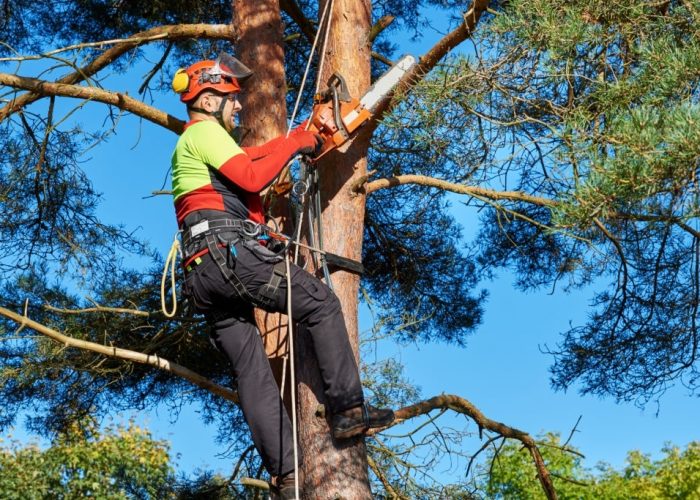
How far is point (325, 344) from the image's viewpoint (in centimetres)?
412

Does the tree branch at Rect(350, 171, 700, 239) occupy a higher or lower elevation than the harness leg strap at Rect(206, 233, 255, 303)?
higher

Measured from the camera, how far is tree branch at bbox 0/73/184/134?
544 cm

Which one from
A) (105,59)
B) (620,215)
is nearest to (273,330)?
(620,215)

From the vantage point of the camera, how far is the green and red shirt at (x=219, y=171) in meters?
4.09

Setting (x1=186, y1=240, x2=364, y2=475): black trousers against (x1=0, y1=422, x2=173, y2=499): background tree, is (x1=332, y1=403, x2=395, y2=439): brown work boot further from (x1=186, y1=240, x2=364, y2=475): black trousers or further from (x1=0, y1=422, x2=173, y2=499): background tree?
(x1=0, y1=422, x2=173, y2=499): background tree

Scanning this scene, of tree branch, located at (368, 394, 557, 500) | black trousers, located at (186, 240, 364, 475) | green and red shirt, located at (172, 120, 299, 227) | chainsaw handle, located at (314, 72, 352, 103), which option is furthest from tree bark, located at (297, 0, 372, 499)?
tree branch, located at (368, 394, 557, 500)

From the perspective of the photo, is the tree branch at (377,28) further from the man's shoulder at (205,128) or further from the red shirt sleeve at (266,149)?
the man's shoulder at (205,128)

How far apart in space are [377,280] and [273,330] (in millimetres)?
3053

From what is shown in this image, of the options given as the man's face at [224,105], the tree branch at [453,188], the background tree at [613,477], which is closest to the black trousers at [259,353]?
the man's face at [224,105]

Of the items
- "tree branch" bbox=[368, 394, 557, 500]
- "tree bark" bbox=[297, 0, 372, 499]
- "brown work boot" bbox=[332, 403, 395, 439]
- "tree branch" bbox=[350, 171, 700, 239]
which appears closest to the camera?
"brown work boot" bbox=[332, 403, 395, 439]

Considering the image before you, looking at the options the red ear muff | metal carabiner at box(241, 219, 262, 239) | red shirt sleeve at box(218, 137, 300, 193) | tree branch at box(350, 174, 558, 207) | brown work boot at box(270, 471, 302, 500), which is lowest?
brown work boot at box(270, 471, 302, 500)

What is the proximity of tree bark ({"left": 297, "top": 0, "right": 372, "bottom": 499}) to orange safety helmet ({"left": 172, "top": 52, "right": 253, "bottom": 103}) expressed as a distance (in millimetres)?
755

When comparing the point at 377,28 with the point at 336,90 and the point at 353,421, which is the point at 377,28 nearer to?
the point at 336,90

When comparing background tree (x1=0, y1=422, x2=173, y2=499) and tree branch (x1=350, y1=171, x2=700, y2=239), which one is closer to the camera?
tree branch (x1=350, y1=171, x2=700, y2=239)
